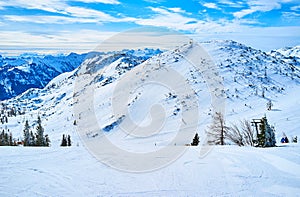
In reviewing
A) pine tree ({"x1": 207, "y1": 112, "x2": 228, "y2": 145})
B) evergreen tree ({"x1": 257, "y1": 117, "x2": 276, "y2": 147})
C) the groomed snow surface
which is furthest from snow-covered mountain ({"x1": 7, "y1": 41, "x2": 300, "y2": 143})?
the groomed snow surface


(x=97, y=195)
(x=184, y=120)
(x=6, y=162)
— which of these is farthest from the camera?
(x=184, y=120)

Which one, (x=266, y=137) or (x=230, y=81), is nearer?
(x=266, y=137)

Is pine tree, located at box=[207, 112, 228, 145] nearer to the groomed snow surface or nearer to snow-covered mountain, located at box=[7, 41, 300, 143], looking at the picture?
the groomed snow surface

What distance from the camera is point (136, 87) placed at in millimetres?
135125

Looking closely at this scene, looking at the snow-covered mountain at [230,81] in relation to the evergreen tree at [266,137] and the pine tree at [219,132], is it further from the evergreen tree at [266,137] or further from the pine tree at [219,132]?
the evergreen tree at [266,137]

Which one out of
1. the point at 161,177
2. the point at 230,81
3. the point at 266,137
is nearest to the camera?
the point at 161,177

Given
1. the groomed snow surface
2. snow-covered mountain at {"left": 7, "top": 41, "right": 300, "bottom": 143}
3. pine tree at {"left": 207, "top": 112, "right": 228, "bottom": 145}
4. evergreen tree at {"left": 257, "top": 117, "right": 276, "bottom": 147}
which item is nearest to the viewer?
the groomed snow surface

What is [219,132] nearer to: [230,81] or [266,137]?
[266,137]

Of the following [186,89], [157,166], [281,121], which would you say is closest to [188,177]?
[157,166]

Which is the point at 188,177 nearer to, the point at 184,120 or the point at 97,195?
the point at 97,195

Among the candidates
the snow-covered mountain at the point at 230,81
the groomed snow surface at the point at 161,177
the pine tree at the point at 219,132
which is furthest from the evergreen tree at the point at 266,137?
the snow-covered mountain at the point at 230,81

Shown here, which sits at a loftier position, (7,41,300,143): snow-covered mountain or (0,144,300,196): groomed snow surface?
(7,41,300,143): snow-covered mountain

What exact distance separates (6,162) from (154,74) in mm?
126905

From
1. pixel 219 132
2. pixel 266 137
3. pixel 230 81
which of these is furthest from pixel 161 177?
pixel 230 81
